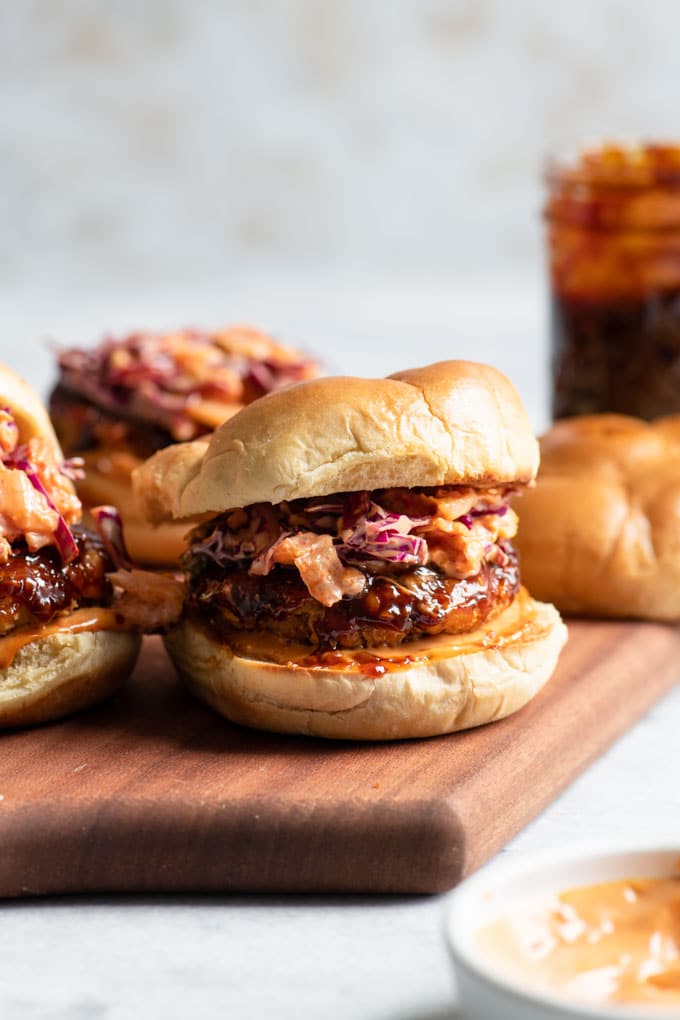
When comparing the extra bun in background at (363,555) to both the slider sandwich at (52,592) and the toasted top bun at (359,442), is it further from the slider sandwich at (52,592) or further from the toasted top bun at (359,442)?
the slider sandwich at (52,592)

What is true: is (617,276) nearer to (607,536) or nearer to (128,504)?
(607,536)

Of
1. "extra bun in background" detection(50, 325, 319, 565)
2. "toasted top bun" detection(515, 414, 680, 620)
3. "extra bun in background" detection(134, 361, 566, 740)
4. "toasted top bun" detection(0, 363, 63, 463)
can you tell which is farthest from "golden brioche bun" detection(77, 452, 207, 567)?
"extra bun in background" detection(134, 361, 566, 740)

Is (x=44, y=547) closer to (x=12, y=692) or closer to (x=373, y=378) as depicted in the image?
(x=12, y=692)

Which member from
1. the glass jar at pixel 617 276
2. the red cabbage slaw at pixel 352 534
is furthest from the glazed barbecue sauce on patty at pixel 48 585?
the glass jar at pixel 617 276

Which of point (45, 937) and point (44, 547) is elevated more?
point (44, 547)

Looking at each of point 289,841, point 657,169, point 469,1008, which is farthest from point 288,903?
point 657,169

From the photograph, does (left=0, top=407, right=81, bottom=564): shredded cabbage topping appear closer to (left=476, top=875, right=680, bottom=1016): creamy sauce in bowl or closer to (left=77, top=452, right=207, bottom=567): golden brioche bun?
(left=77, top=452, right=207, bottom=567): golden brioche bun
